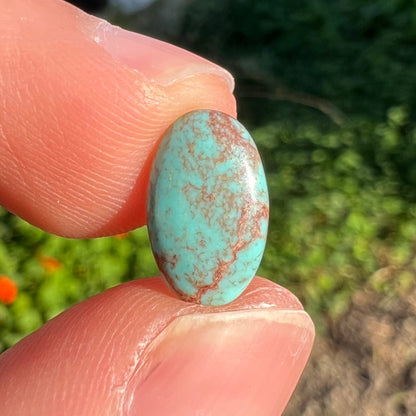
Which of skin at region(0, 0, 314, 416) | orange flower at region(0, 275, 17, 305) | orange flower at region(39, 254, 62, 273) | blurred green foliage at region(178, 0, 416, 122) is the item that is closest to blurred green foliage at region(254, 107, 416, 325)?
blurred green foliage at region(178, 0, 416, 122)

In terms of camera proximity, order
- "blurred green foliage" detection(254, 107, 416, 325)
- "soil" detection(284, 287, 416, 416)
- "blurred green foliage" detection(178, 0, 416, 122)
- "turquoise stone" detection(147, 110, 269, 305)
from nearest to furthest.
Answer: "turquoise stone" detection(147, 110, 269, 305) < "soil" detection(284, 287, 416, 416) < "blurred green foliage" detection(254, 107, 416, 325) < "blurred green foliage" detection(178, 0, 416, 122)

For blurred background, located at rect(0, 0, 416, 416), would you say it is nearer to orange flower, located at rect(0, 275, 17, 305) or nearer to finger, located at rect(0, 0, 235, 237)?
orange flower, located at rect(0, 275, 17, 305)

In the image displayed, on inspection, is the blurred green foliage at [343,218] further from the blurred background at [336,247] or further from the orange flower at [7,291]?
the orange flower at [7,291]

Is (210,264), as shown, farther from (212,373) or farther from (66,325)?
(66,325)

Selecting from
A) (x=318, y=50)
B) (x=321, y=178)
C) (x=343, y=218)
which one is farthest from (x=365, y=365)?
(x=318, y=50)

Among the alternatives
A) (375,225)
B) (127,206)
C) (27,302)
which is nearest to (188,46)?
(375,225)

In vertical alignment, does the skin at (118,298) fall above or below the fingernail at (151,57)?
below

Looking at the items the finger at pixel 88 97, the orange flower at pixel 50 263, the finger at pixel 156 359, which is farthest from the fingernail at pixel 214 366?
the orange flower at pixel 50 263
